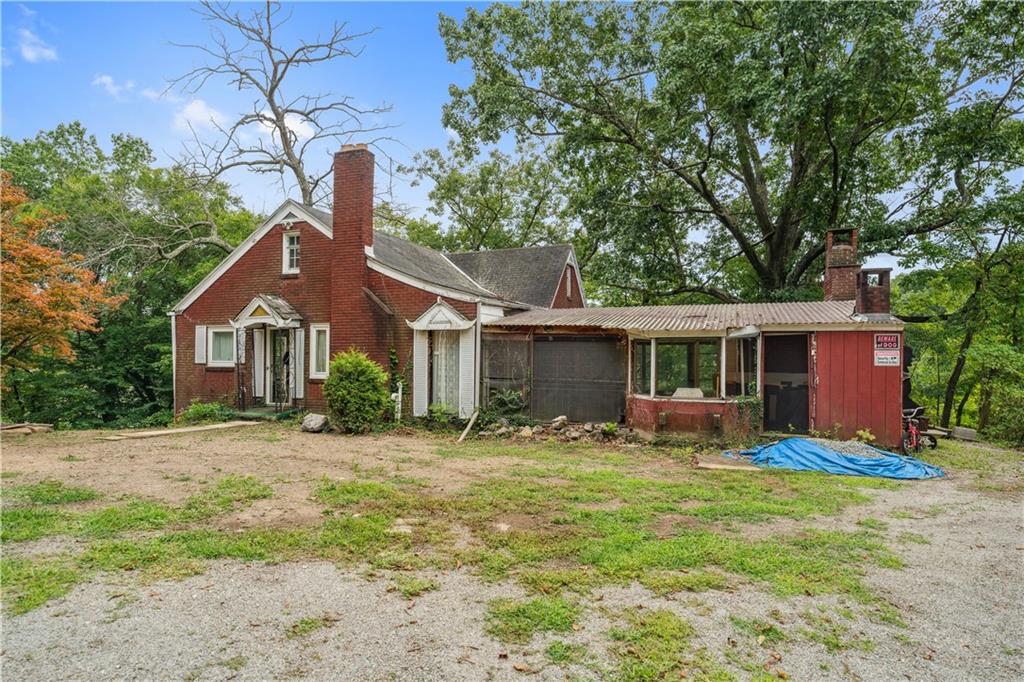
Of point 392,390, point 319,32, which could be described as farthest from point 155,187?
point 392,390

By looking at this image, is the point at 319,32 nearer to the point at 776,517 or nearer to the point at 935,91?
the point at 935,91

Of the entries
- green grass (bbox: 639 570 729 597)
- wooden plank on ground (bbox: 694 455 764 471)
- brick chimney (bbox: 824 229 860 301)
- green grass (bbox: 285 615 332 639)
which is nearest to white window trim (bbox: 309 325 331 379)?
wooden plank on ground (bbox: 694 455 764 471)

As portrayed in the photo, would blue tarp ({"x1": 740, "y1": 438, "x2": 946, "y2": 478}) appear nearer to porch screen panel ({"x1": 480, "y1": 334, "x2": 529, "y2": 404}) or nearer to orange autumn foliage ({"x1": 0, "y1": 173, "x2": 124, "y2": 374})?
porch screen panel ({"x1": 480, "y1": 334, "x2": 529, "y2": 404})

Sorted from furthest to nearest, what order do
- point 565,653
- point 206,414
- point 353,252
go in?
point 206,414, point 353,252, point 565,653

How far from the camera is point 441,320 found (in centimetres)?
1299

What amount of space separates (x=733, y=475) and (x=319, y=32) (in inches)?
896

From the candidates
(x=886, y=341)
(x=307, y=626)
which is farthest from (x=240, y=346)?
(x=886, y=341)

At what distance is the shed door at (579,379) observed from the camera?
12258 mm

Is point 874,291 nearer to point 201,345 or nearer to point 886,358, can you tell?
point 886,358

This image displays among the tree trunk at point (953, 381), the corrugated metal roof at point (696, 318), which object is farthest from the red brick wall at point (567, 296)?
the tree trunk at point (953, 381)

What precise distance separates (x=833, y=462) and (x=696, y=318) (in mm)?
3983

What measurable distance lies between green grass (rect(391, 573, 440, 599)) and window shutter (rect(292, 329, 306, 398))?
38.3 feet

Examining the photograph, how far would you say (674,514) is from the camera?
20.0 feet

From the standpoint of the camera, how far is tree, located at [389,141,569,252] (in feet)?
92.4
